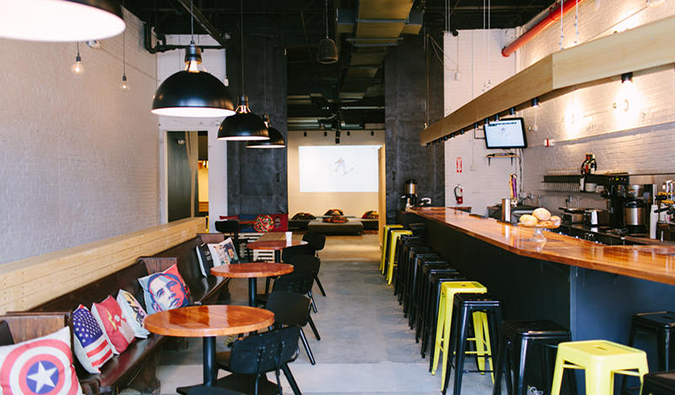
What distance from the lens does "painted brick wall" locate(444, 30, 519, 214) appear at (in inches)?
394

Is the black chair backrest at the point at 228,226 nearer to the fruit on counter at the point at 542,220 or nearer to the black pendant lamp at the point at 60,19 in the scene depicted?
the fruit on counter at the point at 542,220

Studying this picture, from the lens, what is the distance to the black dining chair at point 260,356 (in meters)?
2.73

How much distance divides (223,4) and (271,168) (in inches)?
120

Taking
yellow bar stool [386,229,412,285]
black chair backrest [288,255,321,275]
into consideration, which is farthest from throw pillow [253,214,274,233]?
black chair backrest [288,255,321,275]

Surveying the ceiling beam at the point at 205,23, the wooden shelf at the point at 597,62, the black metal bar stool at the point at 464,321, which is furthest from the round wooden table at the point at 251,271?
the ceiling beam at the point at 205,23

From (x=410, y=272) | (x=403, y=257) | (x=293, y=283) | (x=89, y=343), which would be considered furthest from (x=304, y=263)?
(x=89, y=343)

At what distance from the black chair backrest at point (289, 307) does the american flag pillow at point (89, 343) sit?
1.09 meters

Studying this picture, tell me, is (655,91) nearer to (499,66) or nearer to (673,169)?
(673,169)

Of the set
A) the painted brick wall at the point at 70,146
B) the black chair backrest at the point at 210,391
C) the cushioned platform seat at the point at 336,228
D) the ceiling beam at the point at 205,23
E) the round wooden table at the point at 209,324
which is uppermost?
the ceiling beam at the point at 205,23

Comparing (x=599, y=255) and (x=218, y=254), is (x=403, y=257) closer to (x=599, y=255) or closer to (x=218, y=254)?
(x=218, y=254)

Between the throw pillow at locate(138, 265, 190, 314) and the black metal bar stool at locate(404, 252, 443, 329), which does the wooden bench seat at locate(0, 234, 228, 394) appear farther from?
the black metal bar stool at locate(404, 252, 443, 329)

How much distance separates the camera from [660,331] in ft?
9.32

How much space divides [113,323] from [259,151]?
689cm

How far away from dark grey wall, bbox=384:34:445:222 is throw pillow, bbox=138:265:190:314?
6.10 m
